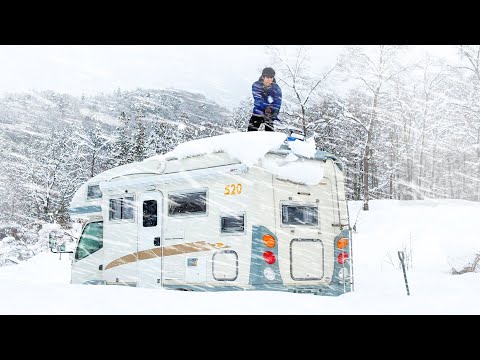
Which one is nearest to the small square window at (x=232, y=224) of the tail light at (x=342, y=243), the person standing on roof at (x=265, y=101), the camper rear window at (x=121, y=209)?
the tail light at (x=342, y=243)

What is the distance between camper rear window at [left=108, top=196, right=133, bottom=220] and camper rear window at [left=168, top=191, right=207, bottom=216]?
37.3 inches

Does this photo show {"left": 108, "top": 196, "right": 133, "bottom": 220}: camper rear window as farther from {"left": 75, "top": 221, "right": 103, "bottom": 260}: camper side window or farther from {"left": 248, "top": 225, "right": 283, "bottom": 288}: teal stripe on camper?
{"left": 248, "top": 225, "right": 283, "bottom": 288}: teal stripe on camper

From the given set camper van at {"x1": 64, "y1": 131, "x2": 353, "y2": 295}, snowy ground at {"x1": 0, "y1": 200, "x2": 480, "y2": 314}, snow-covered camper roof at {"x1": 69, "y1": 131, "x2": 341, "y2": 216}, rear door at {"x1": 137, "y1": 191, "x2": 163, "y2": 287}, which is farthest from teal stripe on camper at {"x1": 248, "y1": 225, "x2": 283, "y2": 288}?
rear door at {"x1": 137, "y1": 191, "x2": 163, "y2": 287}

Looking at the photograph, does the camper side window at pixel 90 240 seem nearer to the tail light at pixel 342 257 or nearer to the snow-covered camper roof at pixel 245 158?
the snow-covered camper roof at pixel 245 158

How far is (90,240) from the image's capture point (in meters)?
10.6

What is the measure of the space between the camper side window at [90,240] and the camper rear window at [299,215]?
12.8 ft

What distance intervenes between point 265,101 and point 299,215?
2.30 metres

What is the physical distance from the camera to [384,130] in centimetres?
4538

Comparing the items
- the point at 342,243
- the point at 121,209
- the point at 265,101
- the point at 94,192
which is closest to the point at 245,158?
the point at 265,101

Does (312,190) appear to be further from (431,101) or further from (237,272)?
(431,101)

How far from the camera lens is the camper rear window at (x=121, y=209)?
9.34m

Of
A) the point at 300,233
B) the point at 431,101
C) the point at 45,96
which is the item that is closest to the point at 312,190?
the point at 300,233

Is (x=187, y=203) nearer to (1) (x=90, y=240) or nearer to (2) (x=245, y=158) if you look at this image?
(2) (x=245, y=158)

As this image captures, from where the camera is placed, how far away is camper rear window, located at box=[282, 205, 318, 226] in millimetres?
8133
